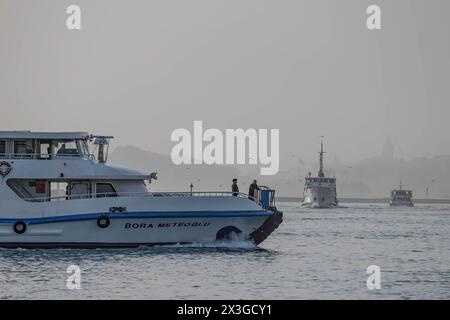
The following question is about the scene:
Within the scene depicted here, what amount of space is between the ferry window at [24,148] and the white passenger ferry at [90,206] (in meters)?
0.05

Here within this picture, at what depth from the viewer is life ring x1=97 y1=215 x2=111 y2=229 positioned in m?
42.0

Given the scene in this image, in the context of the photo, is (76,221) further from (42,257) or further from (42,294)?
(42,294)

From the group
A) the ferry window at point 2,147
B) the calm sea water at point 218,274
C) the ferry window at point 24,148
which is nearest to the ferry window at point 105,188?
the calm sea water at point 218,274

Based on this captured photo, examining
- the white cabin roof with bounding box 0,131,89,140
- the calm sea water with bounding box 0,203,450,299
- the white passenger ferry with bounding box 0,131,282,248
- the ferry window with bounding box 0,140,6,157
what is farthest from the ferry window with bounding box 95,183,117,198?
the ferry window with bounding box 0,140,6,157

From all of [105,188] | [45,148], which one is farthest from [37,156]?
[105,188]

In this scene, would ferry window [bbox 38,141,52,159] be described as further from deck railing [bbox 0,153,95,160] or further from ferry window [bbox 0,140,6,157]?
ferry window [bbox 0,140,6,157]

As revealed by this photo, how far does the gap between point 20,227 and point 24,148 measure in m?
3.83

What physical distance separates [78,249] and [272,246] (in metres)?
14.4

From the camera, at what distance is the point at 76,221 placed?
138 ft

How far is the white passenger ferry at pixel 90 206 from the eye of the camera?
4209cm

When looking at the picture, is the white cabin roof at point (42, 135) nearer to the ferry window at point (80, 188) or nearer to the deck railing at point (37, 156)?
the deck railing at point (37, 156)

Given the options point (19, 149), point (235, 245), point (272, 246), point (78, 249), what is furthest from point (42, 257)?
point (272, 246)

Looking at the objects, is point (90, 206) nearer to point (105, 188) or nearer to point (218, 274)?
point (105, 188)

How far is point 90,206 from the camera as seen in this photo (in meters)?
42.0
